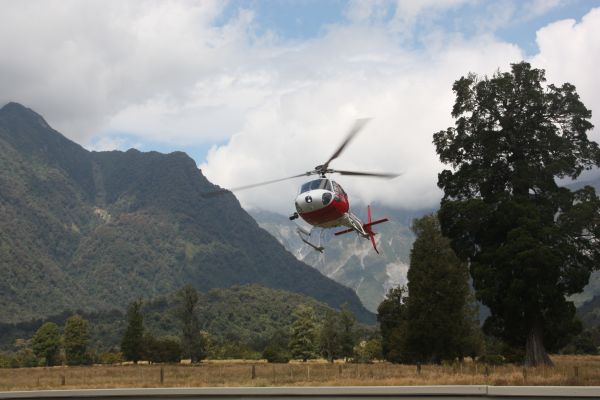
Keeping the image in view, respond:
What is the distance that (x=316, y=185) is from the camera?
2942 centimetres

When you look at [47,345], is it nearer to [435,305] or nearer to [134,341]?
[134,341]

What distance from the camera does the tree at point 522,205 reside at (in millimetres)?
38156

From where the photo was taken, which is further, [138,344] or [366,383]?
[138,344]

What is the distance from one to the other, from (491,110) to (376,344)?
72567mm

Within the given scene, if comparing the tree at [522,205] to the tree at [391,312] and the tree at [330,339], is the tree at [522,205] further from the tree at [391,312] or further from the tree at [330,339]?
the tree at [330,339]

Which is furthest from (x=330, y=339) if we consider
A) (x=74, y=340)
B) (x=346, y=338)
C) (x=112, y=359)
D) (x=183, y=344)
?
(x=74, y=340)

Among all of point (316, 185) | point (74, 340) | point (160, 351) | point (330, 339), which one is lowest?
point (160, 351)

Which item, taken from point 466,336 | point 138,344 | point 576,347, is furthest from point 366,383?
point 576,347

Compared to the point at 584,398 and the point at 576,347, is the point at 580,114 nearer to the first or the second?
the point at 584,398

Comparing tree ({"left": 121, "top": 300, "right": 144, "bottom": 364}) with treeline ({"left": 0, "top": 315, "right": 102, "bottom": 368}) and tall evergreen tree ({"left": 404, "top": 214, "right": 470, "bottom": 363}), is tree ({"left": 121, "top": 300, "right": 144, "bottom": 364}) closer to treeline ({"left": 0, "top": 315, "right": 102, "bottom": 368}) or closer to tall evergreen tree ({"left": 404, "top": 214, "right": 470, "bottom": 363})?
treeline ({"left": 0, "top": 315, "right": 102, "bottom": 368})

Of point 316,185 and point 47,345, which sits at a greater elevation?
point 316,185

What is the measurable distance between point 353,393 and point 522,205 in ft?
69.4

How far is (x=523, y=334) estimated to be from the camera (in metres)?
41.5

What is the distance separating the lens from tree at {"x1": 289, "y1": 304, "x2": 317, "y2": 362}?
355 feet
